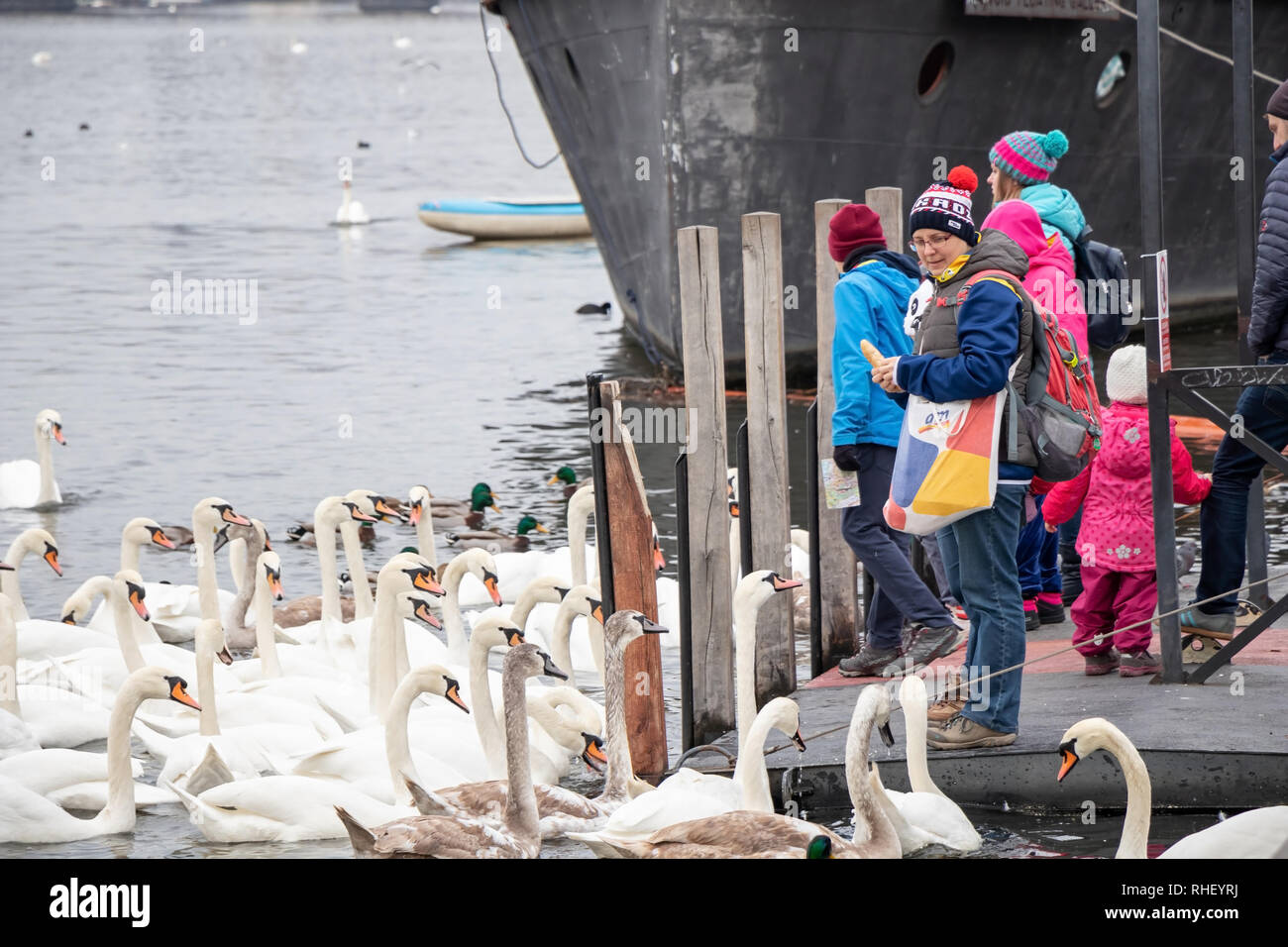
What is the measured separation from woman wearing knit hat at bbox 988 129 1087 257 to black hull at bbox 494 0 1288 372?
9.91m

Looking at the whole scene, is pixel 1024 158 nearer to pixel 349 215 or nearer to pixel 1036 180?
pixel 1036 180

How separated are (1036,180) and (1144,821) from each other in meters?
3.17

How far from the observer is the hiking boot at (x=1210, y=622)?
7547 millimetres

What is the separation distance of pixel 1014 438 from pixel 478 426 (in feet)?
44.2

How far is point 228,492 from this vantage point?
1656 centimetres

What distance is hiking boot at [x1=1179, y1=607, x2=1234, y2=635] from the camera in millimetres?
7547

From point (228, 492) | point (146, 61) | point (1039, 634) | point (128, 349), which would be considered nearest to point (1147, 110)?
point (1039, 634)

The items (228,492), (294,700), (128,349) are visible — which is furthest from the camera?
(128,349)

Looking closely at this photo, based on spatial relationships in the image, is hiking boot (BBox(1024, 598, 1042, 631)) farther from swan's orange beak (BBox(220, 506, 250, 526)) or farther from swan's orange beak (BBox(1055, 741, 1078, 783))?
swan's orange beak (BBox(220, 506, 250, 526))

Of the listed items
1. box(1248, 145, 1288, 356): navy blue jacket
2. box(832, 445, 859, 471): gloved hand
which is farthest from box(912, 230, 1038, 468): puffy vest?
box(832, 445, 859, 471): gloved hand

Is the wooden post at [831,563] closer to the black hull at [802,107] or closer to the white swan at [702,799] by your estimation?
the white swan at [702,799]

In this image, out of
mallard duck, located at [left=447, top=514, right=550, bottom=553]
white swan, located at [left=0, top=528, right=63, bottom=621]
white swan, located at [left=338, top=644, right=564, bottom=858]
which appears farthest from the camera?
mallard duck, located at [left=447, top=514, right=550, bottom=553]

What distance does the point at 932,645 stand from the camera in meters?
8.00

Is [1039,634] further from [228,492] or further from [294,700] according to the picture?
[228,492]
